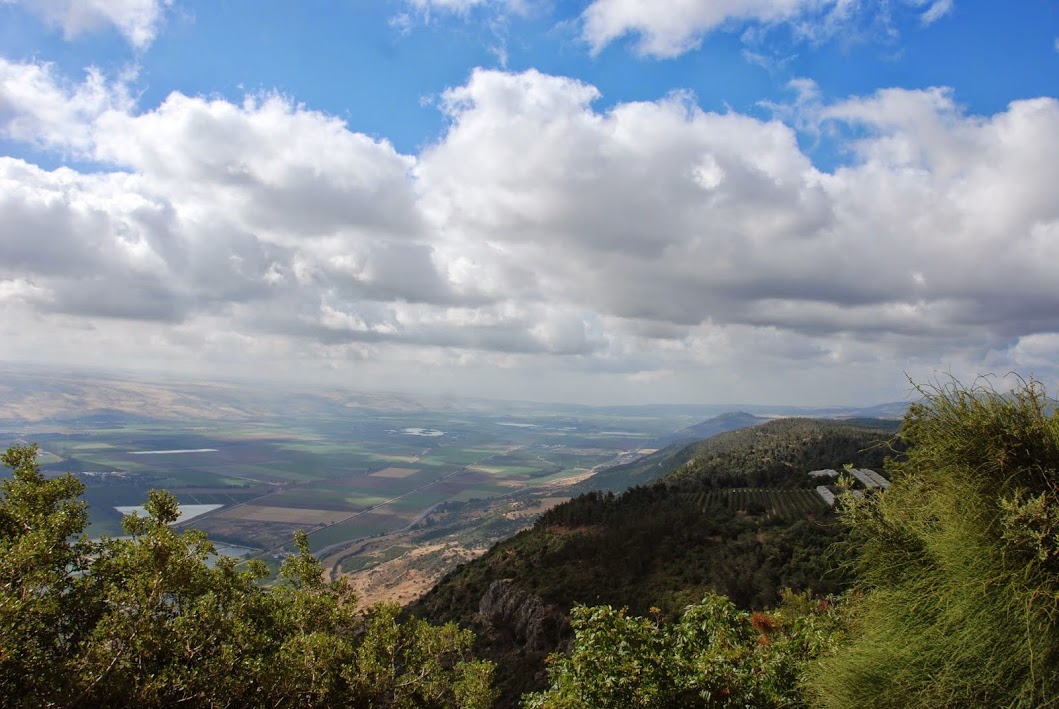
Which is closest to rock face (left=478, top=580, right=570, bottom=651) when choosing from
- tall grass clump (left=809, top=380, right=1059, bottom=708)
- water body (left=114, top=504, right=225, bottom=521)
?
tall grass clump (left=809, top=380, right=1059, bottom=708)

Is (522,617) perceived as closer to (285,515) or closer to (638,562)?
(638,562)

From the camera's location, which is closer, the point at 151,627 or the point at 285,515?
the point at 151,627

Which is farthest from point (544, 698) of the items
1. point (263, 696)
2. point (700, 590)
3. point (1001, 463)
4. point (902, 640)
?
point (700, 590)

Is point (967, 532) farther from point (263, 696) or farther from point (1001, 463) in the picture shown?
point (263, 696)

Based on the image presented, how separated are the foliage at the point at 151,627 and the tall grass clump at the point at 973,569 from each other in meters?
9.81

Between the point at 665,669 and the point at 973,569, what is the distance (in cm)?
731

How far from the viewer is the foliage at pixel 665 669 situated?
10938 mm

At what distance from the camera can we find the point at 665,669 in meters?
11.8

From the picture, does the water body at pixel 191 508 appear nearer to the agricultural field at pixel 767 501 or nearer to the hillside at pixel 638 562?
the hillside at pixel 638 562

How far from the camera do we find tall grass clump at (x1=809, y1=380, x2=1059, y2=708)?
599 centimetres

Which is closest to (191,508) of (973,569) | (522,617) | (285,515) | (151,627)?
(285,515)

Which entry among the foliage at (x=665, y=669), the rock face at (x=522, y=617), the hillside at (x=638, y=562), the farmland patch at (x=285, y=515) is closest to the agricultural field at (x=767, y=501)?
the hillside at (x=638, y=562)

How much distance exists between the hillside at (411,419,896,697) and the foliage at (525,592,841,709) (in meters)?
30.6

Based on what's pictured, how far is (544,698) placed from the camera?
10.7m
